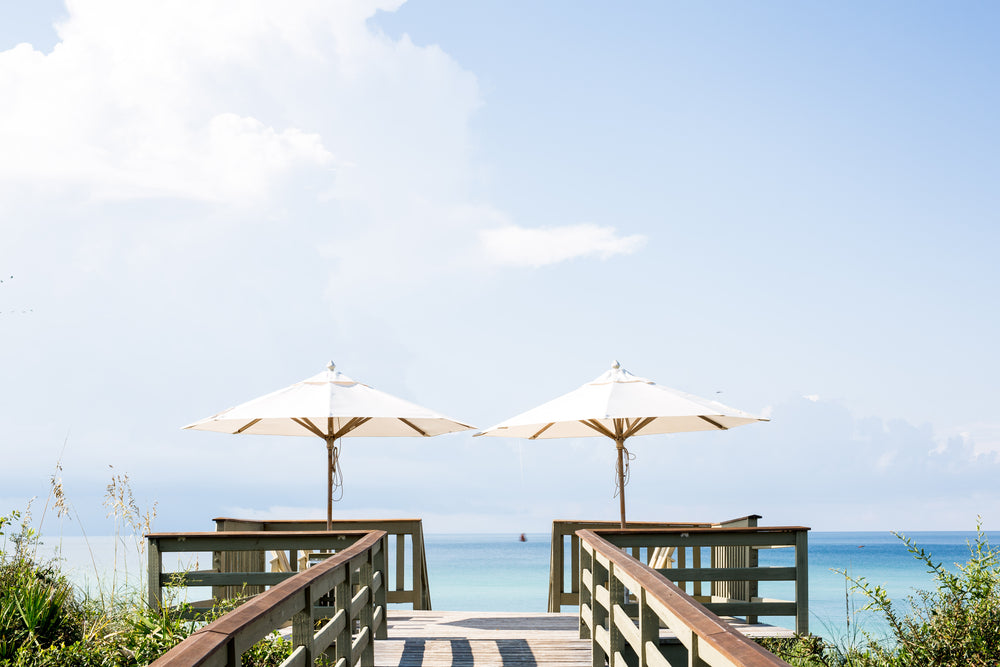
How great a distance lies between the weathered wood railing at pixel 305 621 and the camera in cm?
217

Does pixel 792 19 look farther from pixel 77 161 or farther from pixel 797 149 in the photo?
pixel 77 161

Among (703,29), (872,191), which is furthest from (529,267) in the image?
(703,29)

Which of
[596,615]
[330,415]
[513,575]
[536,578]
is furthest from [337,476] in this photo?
[513,575]

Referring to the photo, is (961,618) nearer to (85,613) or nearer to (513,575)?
(85,613)

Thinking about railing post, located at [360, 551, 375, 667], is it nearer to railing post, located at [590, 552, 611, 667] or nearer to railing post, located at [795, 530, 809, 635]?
railing post, located at [590, 552, 611, 667]

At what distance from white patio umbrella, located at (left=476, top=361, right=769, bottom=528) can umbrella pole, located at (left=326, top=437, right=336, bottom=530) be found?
5.52ft

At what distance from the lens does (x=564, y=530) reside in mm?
9156

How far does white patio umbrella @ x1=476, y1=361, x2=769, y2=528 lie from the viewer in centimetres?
793

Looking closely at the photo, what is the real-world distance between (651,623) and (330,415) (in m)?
4.75

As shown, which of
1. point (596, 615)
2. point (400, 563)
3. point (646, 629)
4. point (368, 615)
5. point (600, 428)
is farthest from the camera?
point (600, 428)

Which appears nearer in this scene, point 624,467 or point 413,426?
point 624,467

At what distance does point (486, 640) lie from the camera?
23.6 ft

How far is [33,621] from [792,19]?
9458 mm

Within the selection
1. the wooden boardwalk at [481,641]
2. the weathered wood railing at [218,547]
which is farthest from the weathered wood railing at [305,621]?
the weathered wood railing at [218,547]
